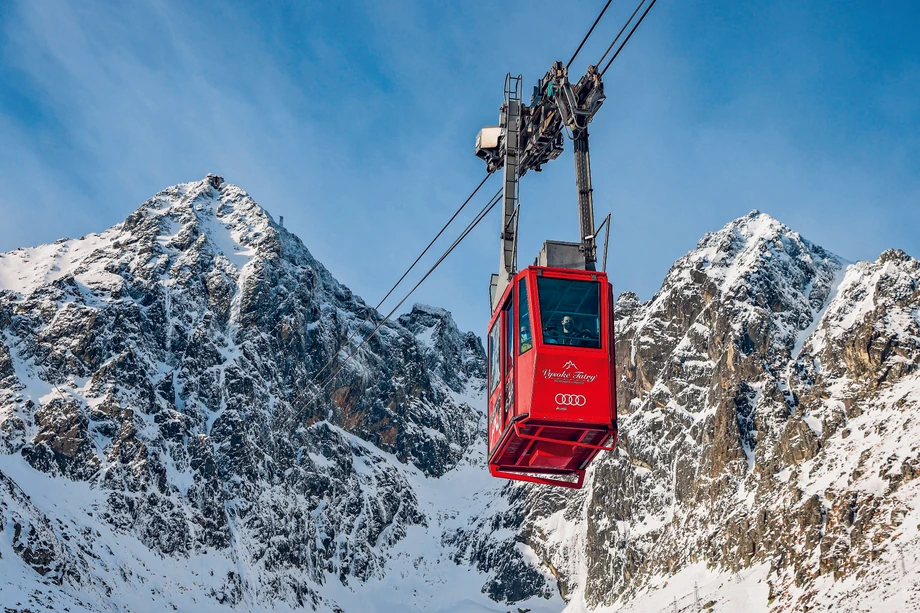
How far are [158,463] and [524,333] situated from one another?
13355 cm

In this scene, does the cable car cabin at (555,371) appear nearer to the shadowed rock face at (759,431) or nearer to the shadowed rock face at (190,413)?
the shadowed rock face at (759,431)

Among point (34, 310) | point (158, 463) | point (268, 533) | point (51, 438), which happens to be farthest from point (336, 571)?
point (34, 310)

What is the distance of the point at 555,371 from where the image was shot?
28.9 meters

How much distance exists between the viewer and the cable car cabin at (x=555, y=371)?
28.7m

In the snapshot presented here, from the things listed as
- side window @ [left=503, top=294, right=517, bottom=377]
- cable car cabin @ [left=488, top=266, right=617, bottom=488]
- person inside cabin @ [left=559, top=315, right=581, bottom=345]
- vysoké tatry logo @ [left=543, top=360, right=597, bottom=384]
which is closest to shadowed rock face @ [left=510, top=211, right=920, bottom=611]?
cable car cabin @ [left=488, top=266, right=617, bottom=488]

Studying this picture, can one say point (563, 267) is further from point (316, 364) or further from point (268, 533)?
point (316, 364)

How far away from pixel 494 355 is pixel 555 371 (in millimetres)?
3842

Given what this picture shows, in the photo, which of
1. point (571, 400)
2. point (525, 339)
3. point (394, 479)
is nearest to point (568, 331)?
point (525, 339)

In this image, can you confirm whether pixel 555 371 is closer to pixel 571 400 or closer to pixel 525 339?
pixel 571 400

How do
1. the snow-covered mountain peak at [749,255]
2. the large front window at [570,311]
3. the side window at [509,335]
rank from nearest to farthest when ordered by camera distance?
the large front window at [570,311], the side window at [509,335], the snow-covered mountain peak at [749,255]

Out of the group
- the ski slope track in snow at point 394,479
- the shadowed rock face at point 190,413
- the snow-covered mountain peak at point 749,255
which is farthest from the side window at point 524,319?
the snow-covered mountain peak at point 749,255

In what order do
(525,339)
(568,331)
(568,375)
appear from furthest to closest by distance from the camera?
(525,339), (568,331), (568,375)

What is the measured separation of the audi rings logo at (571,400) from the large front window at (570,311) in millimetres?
1465

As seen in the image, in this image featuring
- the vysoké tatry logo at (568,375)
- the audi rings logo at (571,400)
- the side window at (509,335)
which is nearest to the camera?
the audi rings logo at (571,400)
